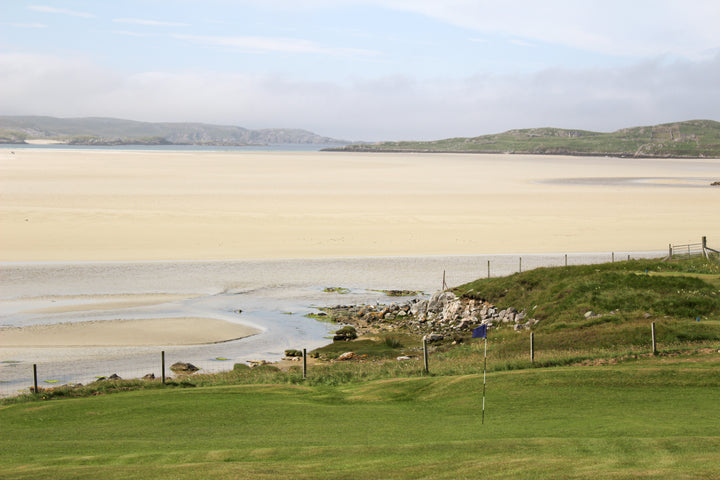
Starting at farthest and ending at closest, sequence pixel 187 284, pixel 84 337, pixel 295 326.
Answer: pixel 187 284
pixel 295 326
pixel 84 337

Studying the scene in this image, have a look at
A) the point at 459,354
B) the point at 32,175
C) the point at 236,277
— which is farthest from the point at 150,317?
the point at 32,175

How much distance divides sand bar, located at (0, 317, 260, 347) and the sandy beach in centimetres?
8

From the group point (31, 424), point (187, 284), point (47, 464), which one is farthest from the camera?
point (187, 284)

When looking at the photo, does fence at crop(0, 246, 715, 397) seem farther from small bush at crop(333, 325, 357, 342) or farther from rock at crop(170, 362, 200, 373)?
small bush at crop(333, 325, 357, 342)

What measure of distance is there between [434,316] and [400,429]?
18.3 m

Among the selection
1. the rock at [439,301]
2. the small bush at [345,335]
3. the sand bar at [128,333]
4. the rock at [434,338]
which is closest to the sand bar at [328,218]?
the rock at [439,301]

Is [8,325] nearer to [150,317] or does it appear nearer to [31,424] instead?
[150,317]

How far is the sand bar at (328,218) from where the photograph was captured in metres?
50.0

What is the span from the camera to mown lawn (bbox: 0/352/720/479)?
39.4 feet

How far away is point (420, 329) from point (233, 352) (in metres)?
8.52

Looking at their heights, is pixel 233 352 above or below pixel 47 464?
below

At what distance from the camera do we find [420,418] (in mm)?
16359

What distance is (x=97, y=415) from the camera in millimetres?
17031

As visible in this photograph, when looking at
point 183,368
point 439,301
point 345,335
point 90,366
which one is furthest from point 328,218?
point 183,368
